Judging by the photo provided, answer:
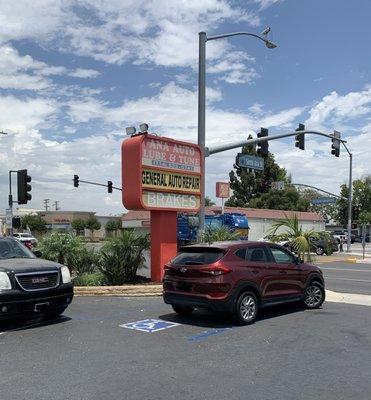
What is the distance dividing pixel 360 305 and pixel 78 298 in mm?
7070

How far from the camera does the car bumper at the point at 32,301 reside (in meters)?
8.77

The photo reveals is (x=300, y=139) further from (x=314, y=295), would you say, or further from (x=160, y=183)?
(x=314, y=295)

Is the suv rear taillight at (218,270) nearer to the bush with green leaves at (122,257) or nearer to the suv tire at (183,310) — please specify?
the suv tire at (183,310)

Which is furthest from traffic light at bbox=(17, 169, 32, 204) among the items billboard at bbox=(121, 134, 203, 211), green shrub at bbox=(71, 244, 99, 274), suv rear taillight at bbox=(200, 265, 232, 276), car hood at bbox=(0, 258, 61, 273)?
suv rear taillight at bbox=(200, 265, 232, 276)

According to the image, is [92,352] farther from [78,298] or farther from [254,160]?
[254,160]

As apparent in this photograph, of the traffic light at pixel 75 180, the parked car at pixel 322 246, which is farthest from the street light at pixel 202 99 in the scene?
the traffic light at pixel 75 180

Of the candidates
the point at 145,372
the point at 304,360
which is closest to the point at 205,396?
the point at 145,372

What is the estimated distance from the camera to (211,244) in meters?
10.3

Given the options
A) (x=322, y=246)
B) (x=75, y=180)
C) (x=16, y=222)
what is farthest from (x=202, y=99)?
(x=75, y=180)

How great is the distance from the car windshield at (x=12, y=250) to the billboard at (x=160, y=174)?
4082 millimetres

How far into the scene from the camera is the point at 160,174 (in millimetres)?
15047

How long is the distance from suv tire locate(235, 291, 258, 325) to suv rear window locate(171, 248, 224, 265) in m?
0.86

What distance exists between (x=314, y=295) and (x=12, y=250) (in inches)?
263

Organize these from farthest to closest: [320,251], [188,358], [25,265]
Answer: [320,251] → [25,265] → [188,358]
